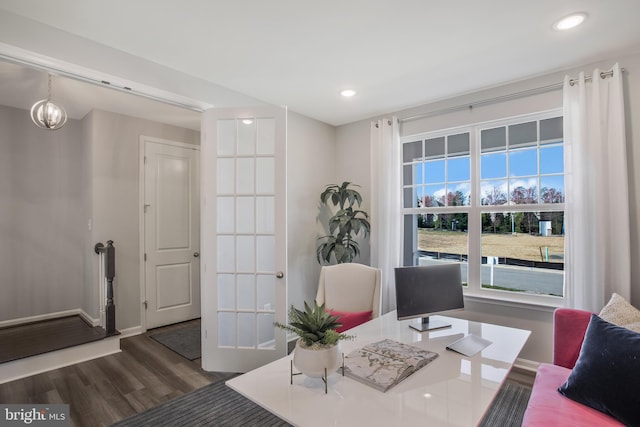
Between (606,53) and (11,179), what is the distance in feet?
19.3

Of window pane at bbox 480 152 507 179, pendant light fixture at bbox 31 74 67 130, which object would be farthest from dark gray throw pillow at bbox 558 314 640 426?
pendant light fixture at bbox 31 74 67 130

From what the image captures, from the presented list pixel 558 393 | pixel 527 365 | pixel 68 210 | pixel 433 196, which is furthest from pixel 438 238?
pixel 68 210

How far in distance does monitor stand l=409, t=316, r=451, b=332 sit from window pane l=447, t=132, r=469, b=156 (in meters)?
1.84

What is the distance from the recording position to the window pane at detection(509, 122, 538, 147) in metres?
Answer: 2.88

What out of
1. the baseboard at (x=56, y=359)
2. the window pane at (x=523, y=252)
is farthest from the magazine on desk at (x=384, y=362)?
the baseboard at (x=56, y=359)

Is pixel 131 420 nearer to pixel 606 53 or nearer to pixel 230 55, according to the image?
pixel 230 55

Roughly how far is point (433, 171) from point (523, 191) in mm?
866

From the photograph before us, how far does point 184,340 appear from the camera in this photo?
11.8 ft

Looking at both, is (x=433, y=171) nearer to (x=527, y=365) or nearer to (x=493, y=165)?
(x=493, y=165)

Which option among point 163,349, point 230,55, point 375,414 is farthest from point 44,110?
point 375,414

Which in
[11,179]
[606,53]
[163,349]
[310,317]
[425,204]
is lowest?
[163,349]

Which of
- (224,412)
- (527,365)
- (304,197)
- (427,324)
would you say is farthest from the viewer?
(304,197)

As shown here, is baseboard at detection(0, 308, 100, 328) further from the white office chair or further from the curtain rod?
the curtain rod

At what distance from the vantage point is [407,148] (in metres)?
3.64
